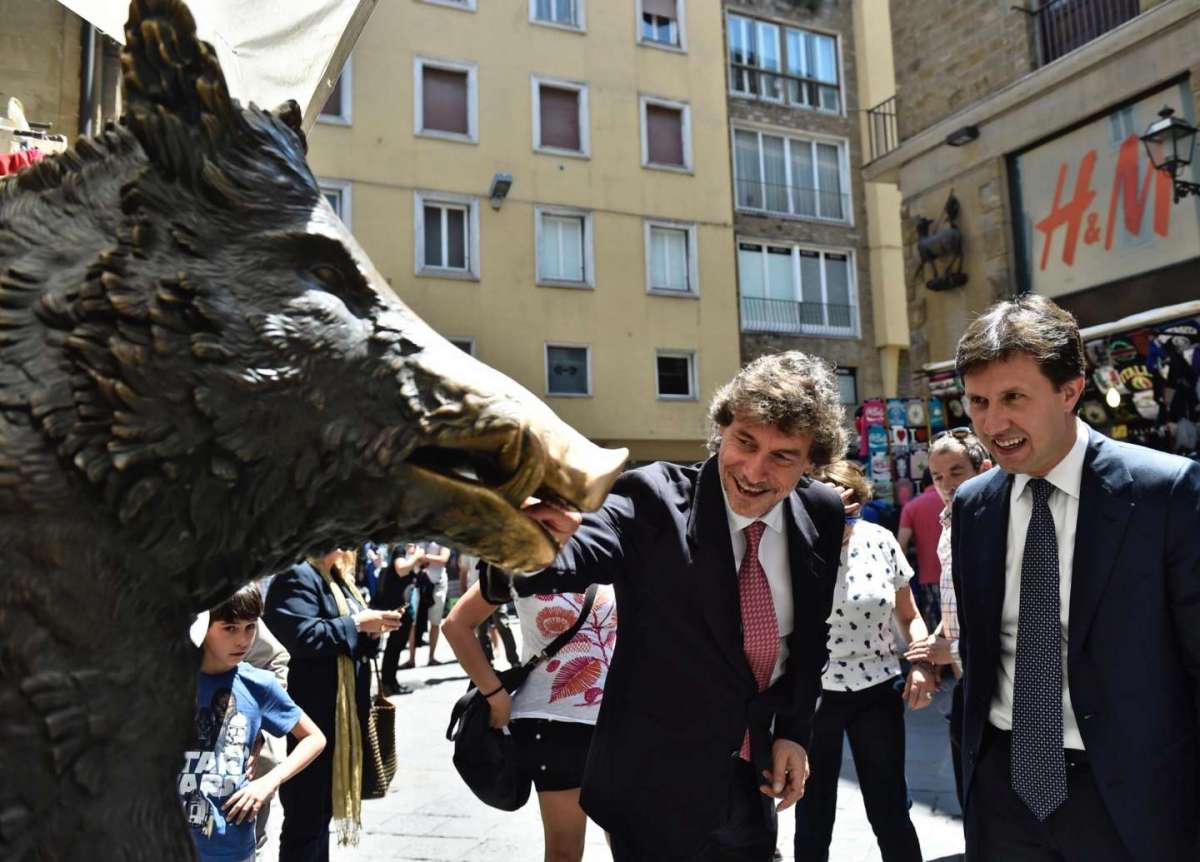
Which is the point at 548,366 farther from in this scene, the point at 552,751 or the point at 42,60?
the point at 552,751

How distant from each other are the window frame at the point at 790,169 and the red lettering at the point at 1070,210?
37.0 ft

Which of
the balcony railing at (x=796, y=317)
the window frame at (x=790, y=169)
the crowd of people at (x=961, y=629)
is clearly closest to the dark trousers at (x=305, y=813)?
the crowd of people at (x=961, y=629)

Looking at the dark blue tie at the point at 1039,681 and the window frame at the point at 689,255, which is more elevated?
the window frame at the point at 689,255

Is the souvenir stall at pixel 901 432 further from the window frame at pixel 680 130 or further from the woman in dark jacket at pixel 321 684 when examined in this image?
the window frame at pixel 680 130

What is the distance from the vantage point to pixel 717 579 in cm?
246

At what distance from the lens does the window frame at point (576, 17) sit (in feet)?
65.6

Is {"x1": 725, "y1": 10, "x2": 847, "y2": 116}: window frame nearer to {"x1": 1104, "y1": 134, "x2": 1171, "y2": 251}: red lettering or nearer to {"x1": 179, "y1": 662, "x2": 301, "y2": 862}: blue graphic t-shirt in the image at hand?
{"x1": 1104, "y1": 134, "x2": 1171, "y2": 251}: red lettering

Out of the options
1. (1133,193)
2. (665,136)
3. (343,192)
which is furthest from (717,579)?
(665,136)

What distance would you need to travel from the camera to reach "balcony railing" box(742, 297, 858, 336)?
2172 centimetres

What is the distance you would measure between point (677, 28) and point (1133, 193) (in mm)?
13727

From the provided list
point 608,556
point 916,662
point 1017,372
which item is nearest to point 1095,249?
point 916,662

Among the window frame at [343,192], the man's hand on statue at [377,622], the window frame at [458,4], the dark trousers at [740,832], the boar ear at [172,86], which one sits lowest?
the dark trousers at [740,832]

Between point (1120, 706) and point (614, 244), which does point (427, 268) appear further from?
point (1120, 706)

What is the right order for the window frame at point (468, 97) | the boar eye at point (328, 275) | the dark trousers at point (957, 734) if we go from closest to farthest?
the boar eye at point (328, 275)
the dark trousers at point (957, 734)
the window frame at point (468, 97)
